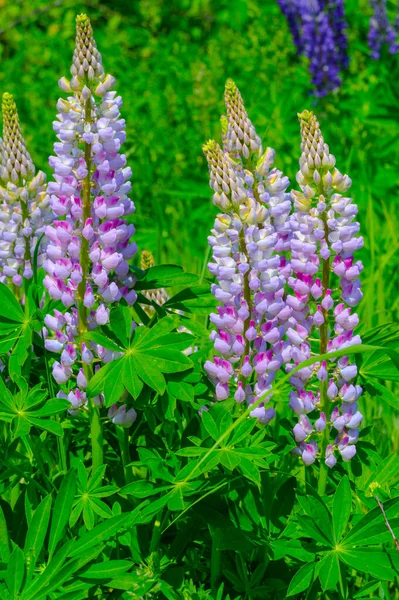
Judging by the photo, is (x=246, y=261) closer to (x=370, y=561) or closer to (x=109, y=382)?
(x=109, y=382)

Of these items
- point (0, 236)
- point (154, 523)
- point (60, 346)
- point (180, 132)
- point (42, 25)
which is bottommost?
Answer: point (154, 523)

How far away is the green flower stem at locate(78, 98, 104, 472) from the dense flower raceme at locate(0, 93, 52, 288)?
1.46ft

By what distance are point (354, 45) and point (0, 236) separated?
452 cm

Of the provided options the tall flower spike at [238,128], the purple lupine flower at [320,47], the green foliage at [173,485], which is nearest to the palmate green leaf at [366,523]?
the green foliage at [173,485]

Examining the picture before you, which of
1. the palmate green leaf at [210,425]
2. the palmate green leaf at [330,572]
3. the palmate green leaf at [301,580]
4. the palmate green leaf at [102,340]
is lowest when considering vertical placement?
the palmate green leaf at [301,580]

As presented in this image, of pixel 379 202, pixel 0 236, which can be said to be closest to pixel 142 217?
pixel 379 202

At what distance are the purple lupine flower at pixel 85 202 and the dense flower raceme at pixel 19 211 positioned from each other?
1.39 feet

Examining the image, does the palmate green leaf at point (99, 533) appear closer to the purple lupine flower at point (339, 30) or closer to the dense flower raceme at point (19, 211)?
the dense flower raceme at point (19, 211)

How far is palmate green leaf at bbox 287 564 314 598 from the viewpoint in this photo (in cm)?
171

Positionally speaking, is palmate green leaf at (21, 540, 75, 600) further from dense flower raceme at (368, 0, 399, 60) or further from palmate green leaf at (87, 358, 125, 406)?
dense flower raceme at (368, 0, 399, 60)

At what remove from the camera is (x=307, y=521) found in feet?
5.71

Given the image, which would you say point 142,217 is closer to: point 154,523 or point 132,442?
point 132,442

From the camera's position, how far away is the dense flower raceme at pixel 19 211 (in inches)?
91.5

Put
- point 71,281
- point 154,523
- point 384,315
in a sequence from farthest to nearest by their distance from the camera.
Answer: point 384,315 → point 154,523 → point 71,281
